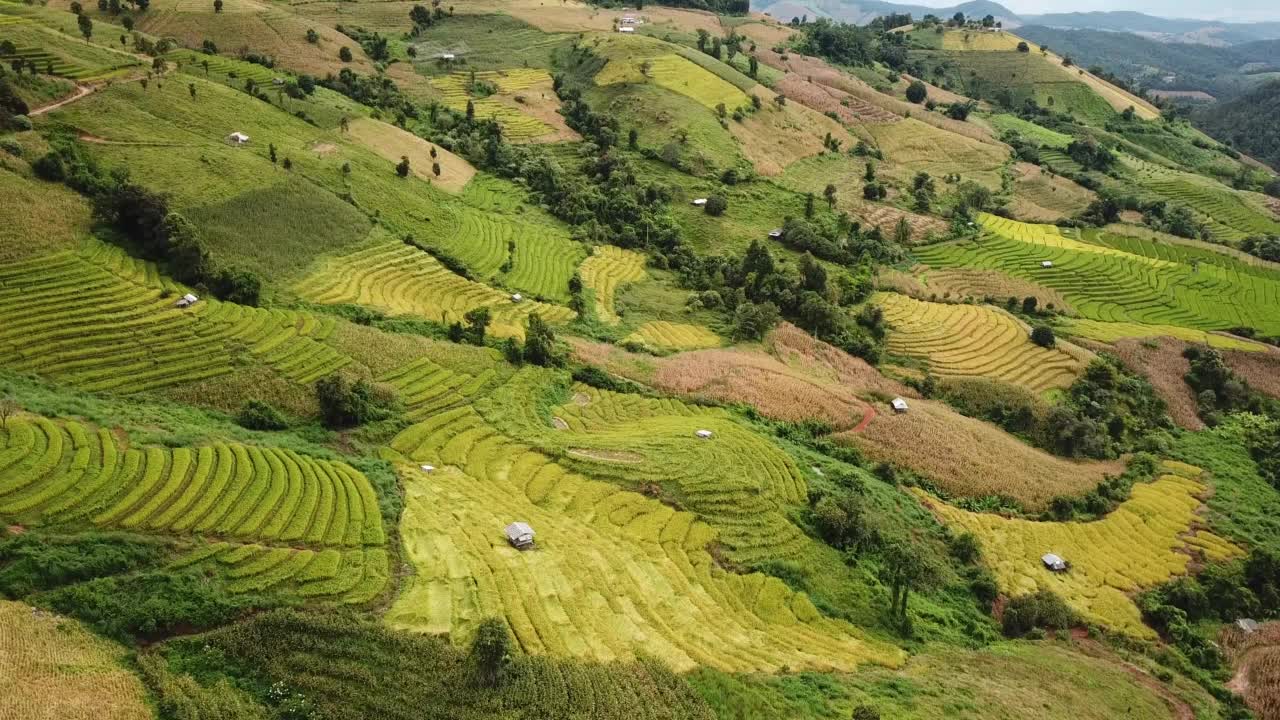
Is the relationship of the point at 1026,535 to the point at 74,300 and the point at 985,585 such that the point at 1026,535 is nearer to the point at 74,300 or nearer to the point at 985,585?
the point at 985,585

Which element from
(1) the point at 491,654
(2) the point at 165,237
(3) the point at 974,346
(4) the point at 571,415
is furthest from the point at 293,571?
(3) the point at 974,346

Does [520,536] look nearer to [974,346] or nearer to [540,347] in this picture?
[540,347]

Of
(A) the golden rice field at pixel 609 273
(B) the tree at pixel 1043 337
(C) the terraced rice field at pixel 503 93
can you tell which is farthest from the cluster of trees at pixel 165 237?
(B) the tree at pixel 1043 337

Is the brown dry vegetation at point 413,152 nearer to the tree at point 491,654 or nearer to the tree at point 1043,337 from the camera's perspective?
the tree at point 1043,337

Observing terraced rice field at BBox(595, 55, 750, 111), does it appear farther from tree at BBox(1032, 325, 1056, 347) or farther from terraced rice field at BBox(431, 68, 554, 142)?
tree at BBox(1032, 325, 1056, 347)

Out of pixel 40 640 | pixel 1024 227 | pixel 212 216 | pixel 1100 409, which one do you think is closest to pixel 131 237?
pixel 212 216

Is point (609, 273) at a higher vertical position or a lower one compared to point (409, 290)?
lower
